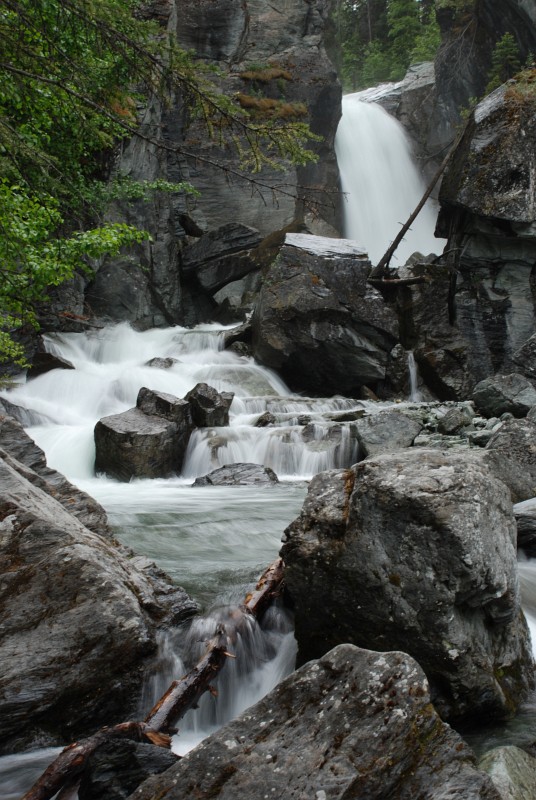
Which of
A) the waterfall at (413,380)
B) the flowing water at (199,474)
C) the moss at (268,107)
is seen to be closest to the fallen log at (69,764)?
A: the flowing water at (199,474)

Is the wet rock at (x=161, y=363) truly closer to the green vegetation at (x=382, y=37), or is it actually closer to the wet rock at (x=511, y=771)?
the wet rock at (x=511, y=771)

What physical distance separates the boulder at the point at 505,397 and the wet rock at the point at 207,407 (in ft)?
21.8

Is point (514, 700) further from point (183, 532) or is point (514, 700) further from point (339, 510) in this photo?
point (183, 532)

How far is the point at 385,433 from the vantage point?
43.3 ft

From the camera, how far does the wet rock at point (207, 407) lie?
14.2 metres

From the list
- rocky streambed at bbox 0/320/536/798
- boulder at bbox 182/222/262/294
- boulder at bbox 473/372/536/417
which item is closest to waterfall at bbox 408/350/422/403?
boulder at bbox 473/372/536/417

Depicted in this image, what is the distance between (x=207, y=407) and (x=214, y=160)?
10425mm

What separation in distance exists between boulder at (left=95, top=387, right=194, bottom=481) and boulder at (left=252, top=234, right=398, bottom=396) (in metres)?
6.75

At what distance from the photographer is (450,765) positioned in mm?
2574

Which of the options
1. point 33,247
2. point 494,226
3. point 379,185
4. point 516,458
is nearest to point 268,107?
point 379,185

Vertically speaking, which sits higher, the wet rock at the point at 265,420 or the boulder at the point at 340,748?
the wet rock at the point at 265,420

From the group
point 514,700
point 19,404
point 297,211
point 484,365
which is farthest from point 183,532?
point 297,211

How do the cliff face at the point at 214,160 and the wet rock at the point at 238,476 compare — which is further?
the cliff face at the point at 214,160

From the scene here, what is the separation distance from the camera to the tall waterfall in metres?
34.5
